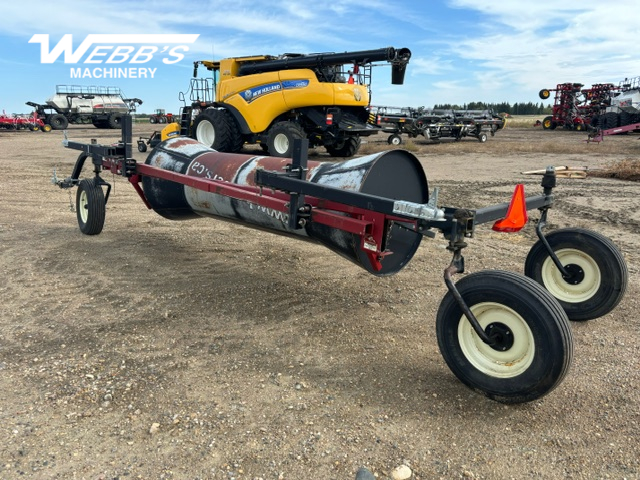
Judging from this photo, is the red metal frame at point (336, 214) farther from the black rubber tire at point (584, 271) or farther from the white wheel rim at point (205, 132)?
the white wheel rim at point (205, 132)

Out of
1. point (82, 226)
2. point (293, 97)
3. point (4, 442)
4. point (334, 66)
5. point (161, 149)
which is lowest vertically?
point (4, 442)

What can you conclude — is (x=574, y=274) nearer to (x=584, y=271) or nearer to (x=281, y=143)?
(x=584, y=271)

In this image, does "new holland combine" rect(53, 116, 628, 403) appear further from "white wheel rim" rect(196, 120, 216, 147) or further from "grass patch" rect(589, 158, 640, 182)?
"grass patch" rect(589, 158, 640, 182)

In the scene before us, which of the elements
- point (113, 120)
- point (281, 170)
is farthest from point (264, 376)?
point (113, 120)

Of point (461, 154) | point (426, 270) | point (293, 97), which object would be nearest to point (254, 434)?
point (426, 270)

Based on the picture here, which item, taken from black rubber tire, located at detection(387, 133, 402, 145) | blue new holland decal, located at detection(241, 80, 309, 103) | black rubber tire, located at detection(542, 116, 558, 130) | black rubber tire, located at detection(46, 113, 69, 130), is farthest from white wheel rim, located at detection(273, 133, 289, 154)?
black rubber tire, located at detection(542, 116, 558, 130)

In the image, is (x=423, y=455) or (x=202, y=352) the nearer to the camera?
(x=423, y=455)

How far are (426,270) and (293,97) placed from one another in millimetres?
8184

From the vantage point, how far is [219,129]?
41.1ft

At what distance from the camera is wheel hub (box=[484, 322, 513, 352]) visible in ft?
8.82

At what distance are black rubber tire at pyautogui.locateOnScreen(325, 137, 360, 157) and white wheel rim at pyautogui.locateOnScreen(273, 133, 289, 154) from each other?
2.95 m

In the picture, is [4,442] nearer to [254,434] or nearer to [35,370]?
[35,370]

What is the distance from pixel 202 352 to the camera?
337 centimetres

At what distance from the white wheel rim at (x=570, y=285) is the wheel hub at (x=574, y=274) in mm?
16
